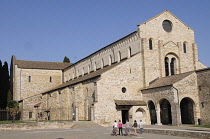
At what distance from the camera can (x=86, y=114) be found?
1654 inches

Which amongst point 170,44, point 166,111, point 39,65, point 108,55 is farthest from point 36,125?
point 39,65

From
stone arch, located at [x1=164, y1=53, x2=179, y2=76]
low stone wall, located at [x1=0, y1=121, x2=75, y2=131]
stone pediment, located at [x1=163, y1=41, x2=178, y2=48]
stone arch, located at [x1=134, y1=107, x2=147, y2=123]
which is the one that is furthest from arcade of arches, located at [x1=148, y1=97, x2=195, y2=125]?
low stone wall, located at [x1=0, y1=121, x2=75, y2=131]

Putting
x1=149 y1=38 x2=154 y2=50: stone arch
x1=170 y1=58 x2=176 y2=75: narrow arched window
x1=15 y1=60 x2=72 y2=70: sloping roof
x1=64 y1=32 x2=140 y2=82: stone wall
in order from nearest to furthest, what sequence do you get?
x1=149 y1=38 x2=154 y2=50: stone arch, x1=170 y1=58 x2=176 y2=75: narrow arched window, x1=64 y1=32 x2=140 y2=82: stone wall, x1=15 y1=60 x2=72 y2=70: sloping roof

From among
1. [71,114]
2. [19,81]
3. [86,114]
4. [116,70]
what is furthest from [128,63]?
[19,81]

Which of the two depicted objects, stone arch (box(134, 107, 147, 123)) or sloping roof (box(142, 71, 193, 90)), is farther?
stone arch (box(134, 107, 147, 123))

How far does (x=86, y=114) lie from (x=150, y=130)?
60.0ft

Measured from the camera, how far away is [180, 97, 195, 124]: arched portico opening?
34.7 metres

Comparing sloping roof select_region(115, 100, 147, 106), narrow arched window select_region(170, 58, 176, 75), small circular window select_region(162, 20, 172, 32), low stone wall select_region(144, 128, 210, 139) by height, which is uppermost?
small circular window select_region(162, 20, 172, 32)

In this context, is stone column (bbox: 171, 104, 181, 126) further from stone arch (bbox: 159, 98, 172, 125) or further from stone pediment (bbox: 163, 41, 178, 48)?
stone pediment (bbox: 163, 41, 178, 48)

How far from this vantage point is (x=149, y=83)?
1544 inches

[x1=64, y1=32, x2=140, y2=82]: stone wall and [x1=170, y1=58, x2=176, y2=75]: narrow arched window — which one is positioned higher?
[x1=64, y1=32, x2=140, y2=82]: stone wall

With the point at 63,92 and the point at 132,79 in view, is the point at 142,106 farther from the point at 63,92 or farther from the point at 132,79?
the point at 63,92

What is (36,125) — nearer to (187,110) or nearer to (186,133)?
(186,133)

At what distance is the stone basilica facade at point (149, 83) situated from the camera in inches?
1319
